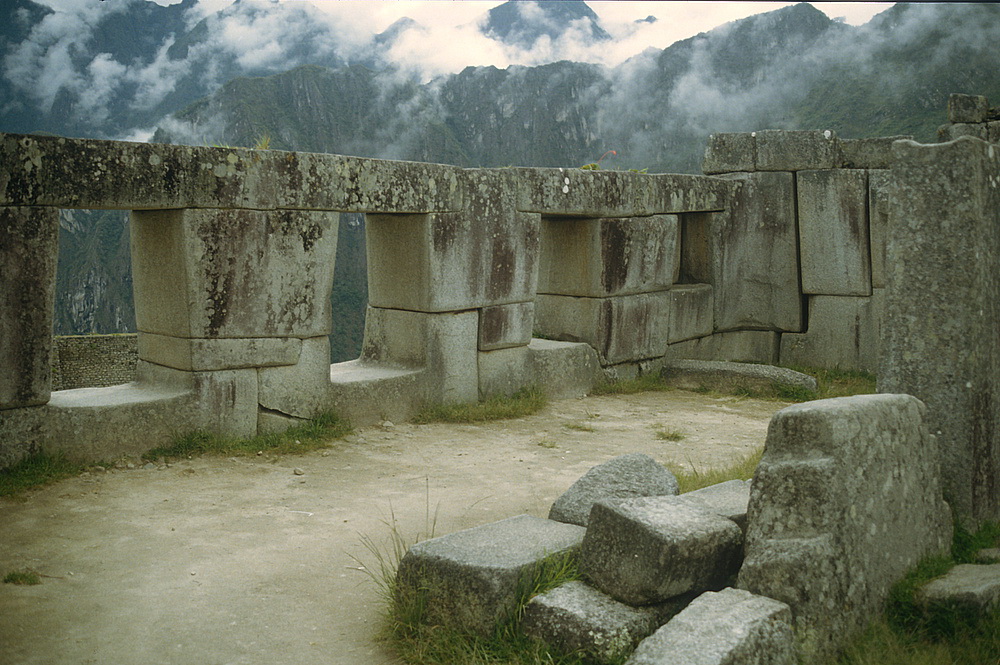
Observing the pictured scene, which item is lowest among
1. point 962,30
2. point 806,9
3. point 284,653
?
point 284,653

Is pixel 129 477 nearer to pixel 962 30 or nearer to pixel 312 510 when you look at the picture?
pixel 312 510

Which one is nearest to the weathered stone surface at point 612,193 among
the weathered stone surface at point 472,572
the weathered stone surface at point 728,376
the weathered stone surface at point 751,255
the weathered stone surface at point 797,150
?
the weathered stone surface at point 751,255

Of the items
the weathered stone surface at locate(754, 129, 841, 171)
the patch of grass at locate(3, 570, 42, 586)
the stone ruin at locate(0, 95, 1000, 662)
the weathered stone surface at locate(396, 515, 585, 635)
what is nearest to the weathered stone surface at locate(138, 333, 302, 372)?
the stone ruin at locate(0, 95, 1000, 662)

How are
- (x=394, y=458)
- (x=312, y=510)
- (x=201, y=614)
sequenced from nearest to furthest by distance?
(x=201, y=614)
(x=312, y=510)
(x=394, y=458)

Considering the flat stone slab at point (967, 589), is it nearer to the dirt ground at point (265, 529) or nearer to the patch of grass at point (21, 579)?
the dirt ground at point (265, 529)

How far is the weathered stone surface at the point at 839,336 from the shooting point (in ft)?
32.1

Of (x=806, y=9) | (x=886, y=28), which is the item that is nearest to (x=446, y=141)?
(x=806, y=9)

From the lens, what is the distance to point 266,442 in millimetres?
6348

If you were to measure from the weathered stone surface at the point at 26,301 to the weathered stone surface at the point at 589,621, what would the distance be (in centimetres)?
355

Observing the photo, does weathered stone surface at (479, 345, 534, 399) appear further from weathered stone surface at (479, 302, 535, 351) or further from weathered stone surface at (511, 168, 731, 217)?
weathered stone surface at (511, 168, 731, 217)

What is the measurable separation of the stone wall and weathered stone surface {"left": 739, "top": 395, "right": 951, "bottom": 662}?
20.9m

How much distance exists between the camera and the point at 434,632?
338cm

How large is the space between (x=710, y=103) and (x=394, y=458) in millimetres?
49745

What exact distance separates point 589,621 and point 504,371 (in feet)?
16.4
